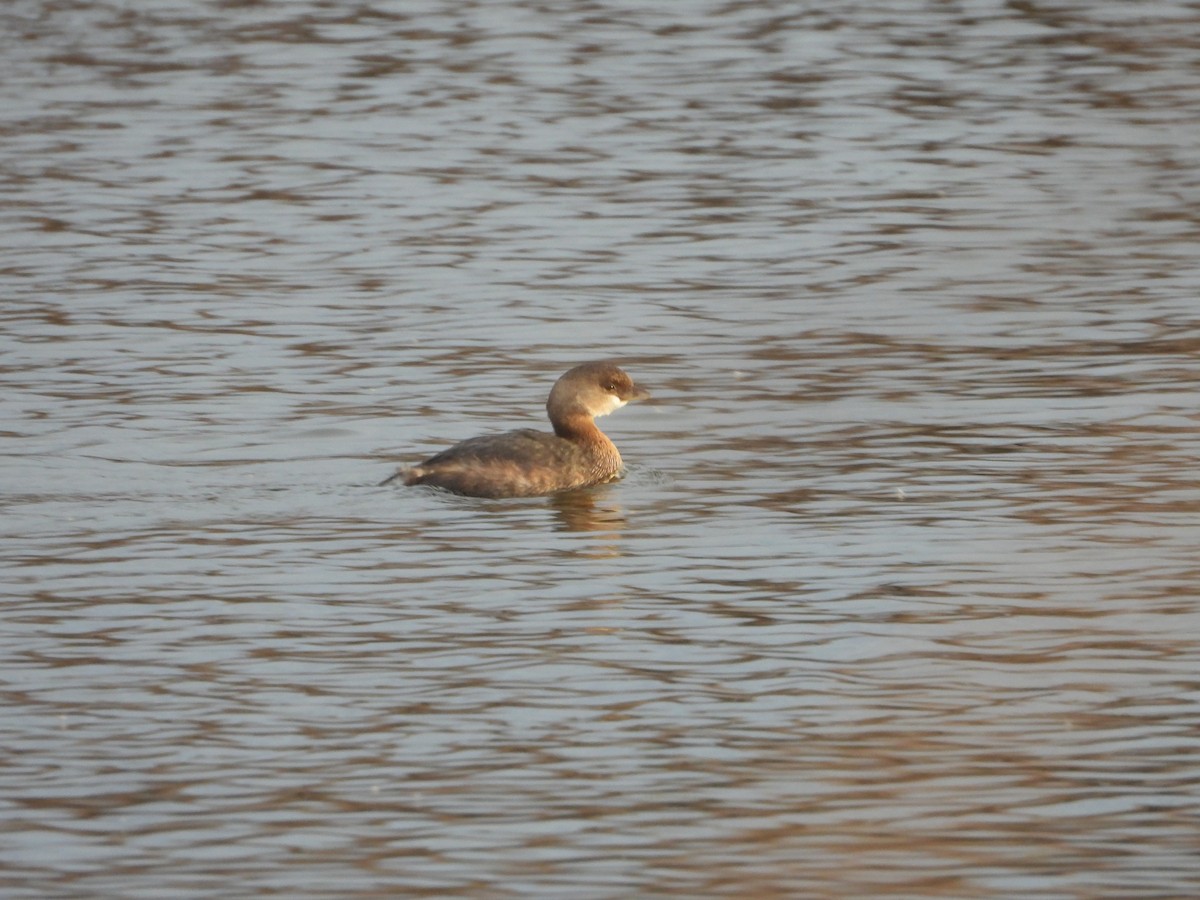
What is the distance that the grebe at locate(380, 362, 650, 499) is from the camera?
12117mm

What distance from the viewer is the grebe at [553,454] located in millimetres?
12117

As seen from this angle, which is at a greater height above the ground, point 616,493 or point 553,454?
point 553,454

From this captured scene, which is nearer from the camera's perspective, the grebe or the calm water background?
the calm water background

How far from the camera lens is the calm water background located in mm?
7691

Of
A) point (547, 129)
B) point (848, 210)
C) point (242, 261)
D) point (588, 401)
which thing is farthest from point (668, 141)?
point (588, 401)

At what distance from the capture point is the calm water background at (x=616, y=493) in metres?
7.69

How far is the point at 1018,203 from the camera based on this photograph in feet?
65.4

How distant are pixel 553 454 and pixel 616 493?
361mm

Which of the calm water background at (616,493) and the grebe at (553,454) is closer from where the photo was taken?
the calm water background at (616,493)

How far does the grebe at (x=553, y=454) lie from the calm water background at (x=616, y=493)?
0.14 m

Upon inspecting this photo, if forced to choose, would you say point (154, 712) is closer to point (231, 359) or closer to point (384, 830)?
point (384, 830)

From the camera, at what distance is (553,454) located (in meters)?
12.5

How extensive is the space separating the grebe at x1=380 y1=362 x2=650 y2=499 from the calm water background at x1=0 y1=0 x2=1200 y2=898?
141mm

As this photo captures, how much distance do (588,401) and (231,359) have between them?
3.25 meters
